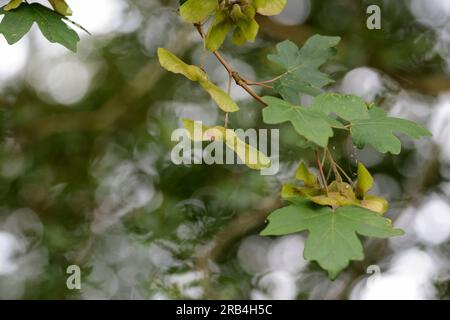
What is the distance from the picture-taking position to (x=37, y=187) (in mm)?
3529

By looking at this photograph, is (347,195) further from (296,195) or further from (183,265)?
(183,265)

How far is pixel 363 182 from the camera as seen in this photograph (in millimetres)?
1223

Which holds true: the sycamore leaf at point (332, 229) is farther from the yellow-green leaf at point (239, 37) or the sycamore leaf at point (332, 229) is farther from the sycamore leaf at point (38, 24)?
the sycamore leaf at point (38, 24)

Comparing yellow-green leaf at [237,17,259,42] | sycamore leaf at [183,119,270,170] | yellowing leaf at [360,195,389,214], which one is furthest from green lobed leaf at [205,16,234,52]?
yellowing leaf at [360,195,389,214]

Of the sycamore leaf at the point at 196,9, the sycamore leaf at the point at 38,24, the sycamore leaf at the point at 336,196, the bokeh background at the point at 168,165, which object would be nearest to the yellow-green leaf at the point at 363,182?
the sycamore leaf at the point at 336,196

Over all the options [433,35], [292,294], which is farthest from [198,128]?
[433,35]

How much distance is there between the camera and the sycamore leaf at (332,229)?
103cm

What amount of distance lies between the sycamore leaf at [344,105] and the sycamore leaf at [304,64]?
141 millimetres

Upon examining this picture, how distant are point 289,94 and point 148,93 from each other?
2.37 meters

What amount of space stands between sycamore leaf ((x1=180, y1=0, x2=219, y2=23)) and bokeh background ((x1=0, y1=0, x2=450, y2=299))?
2033 millimetres

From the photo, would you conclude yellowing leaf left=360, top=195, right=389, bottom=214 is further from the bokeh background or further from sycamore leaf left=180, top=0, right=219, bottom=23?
the bokeh background

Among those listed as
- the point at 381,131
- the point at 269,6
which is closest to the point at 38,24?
the point at 269,6
